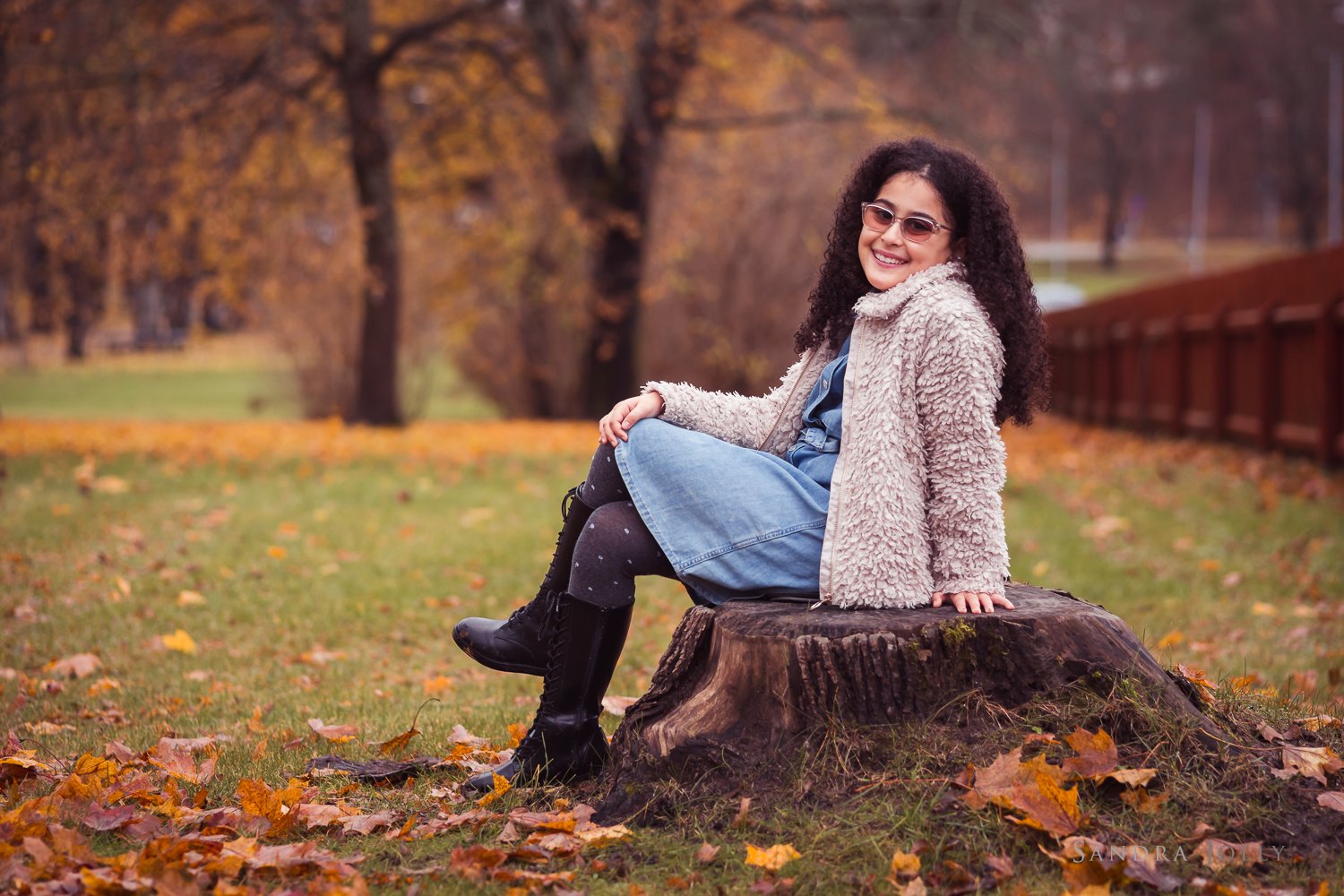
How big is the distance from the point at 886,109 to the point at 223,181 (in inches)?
307

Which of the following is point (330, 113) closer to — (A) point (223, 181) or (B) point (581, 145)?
(A) point (223, 181)

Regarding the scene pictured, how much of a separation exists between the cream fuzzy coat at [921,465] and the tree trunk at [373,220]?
1162 centimetres

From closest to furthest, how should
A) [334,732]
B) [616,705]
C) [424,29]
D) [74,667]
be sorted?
[334,732] → [616,705] → [74,667] → [424,29]

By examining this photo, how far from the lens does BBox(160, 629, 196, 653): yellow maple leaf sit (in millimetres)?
5547

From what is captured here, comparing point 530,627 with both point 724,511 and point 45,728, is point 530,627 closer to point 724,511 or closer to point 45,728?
point 724,511

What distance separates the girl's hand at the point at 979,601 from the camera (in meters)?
3.15

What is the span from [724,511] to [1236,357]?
10331mm

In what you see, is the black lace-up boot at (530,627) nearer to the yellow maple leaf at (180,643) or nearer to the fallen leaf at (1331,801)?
the fallen leaf at (1331,801)

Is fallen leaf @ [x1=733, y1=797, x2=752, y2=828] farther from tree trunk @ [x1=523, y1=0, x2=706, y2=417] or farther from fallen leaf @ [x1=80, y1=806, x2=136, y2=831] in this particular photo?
tree trunk @ [x1=523, y1=0, x2=706, y2=417]

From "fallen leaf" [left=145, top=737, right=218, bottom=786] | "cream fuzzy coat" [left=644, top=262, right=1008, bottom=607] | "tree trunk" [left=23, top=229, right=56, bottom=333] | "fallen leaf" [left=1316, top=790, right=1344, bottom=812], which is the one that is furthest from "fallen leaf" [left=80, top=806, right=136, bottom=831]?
"tree trunk" [left=23, top=229, right=56, bottom=333]

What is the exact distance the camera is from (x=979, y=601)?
10.3 ft

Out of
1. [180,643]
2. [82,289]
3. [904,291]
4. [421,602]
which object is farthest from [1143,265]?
[904,291]

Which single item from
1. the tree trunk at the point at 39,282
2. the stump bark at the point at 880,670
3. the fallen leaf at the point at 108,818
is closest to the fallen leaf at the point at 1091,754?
the stump bark at the point at 880,670

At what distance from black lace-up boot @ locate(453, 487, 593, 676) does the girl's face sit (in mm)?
1009
